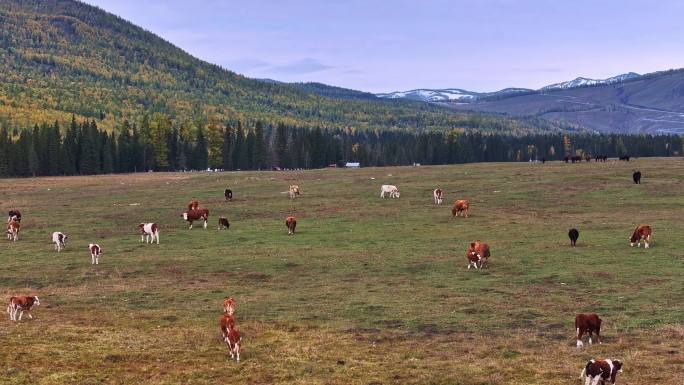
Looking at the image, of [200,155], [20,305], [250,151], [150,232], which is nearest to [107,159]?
[200,155]

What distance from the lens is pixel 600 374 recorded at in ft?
52.0

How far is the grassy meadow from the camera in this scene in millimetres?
18219

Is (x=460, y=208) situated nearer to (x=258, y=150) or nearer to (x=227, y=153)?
(x=258, y=150)

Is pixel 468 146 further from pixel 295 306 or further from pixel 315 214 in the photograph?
pixel 295 306

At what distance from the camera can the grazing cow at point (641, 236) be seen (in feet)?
119

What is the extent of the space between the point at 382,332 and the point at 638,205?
1537 inches

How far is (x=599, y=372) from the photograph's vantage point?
15.8 meters

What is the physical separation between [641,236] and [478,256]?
10643 mm

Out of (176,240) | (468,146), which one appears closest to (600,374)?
(176,240)

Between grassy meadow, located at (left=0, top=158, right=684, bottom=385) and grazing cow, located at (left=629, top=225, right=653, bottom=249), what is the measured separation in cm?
57

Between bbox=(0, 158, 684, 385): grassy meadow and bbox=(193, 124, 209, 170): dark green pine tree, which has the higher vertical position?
bbox=(193, 124, 209, 170): dark green pine tree

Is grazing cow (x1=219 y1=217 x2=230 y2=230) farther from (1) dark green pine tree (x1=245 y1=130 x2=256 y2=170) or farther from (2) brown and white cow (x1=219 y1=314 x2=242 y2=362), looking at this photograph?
(1) dark green pine tree (x1=245 y1=130 x2=256 y2=170)

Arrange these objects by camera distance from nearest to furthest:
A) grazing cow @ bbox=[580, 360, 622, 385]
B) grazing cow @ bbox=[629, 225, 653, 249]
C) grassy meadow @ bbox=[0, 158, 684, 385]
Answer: grazing cow @ bbox=[580, 360, 622, 385] → grassy meadow @ bbox=[0, 158, 684, 385] → grazing cow @ bbox=[629, 225, 653, 249]

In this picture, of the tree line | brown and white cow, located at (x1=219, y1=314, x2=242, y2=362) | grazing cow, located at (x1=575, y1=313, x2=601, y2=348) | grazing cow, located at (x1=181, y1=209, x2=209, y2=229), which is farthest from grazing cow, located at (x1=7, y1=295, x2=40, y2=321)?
the tree line
